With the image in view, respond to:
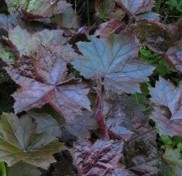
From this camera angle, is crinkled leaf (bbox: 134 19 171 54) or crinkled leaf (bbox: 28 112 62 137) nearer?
crinkled leaf (bbox: 28 112 62 137)

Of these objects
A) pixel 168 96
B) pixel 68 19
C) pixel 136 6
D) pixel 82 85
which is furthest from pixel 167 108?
pixel 68 19

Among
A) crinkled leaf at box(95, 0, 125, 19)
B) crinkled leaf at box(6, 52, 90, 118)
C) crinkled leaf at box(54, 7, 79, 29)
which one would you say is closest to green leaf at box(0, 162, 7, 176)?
crinkled leaf at box(6, 52, 90, 118)

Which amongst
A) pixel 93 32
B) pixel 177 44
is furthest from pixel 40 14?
pixel 177 44

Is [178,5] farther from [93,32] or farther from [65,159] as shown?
[65,159]

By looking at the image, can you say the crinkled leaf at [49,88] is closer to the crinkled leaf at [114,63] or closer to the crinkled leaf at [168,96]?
the crinkled leaf at [114,63]

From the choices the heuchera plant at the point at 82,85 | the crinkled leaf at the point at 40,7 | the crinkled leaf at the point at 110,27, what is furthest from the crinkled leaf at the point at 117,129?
the crinkled leaf at the point at 40,7

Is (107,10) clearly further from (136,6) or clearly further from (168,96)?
(168,96)

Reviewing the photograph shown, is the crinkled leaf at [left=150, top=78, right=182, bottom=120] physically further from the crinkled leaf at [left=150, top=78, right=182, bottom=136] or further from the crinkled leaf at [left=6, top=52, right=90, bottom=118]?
the crinkled leaf at [left=6, top=52, right=90, bottom=118]
